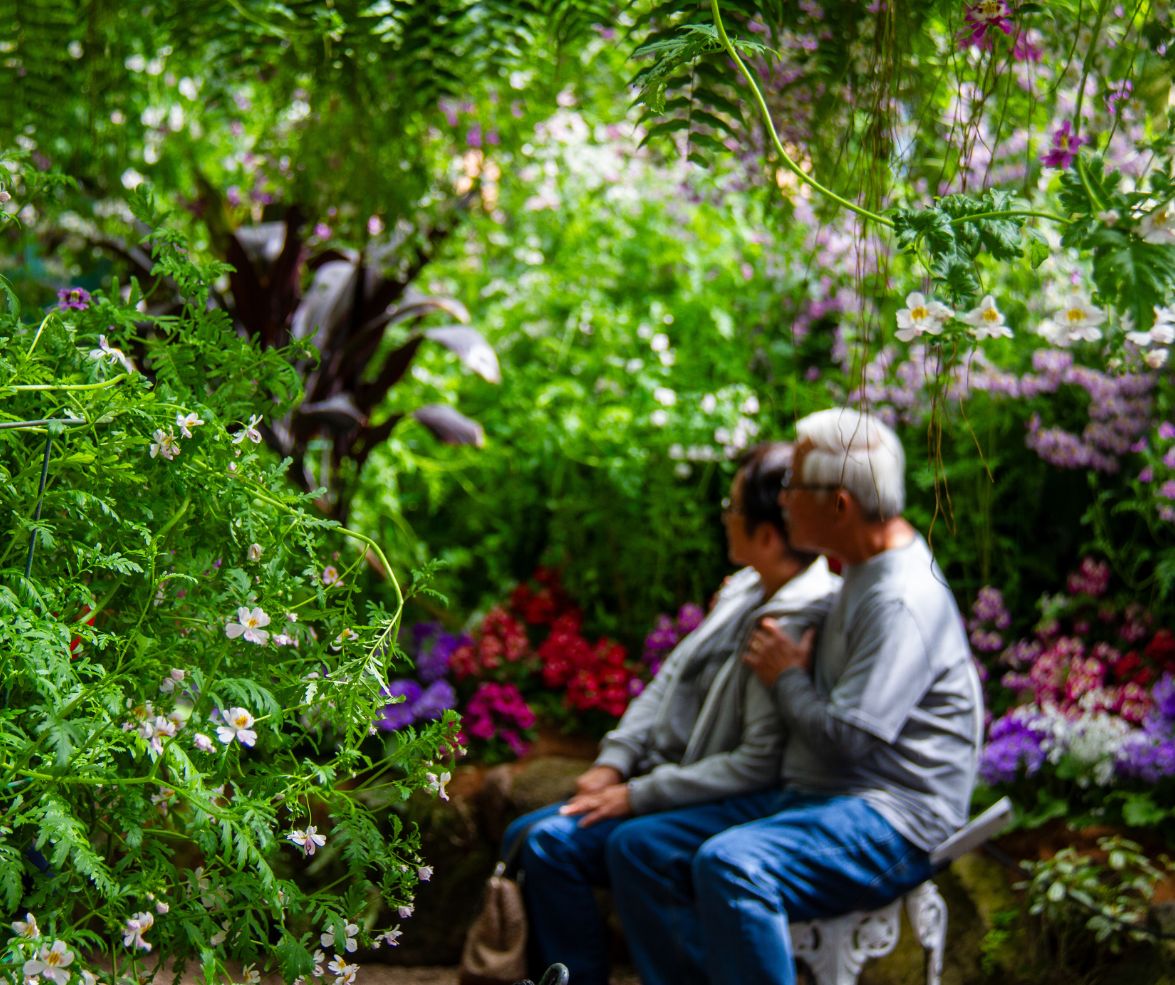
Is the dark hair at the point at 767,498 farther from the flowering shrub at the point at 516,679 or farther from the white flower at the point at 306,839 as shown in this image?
the white flower at the point at 306,839

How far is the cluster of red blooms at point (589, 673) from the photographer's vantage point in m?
3.53

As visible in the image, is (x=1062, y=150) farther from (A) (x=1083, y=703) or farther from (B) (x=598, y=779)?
(A) (x=1083, y=703)

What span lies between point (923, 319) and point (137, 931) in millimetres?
886

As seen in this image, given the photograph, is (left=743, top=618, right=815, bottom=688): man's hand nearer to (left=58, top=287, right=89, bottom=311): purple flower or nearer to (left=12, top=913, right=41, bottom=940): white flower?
(left=58, top=287, right=89, bottom=311): purple flower

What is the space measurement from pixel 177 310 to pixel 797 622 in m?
2.00

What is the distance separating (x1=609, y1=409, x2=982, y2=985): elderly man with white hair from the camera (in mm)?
2186

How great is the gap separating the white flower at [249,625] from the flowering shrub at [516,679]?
7.55 feet

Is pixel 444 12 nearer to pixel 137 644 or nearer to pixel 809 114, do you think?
pixel 809 114

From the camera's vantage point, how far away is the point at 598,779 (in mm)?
2715

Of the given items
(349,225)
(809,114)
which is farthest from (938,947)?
(349,225)

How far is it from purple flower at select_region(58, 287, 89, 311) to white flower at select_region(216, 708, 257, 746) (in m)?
0.49

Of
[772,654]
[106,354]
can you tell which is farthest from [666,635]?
[106,354]

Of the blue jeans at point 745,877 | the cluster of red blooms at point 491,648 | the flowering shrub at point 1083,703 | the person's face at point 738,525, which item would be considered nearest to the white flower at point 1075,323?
the blue jeans at point 745,877

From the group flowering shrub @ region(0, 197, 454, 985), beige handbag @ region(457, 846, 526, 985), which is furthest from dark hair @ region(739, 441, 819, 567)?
flowering shrub @ region(0, 197, 454, 985)
